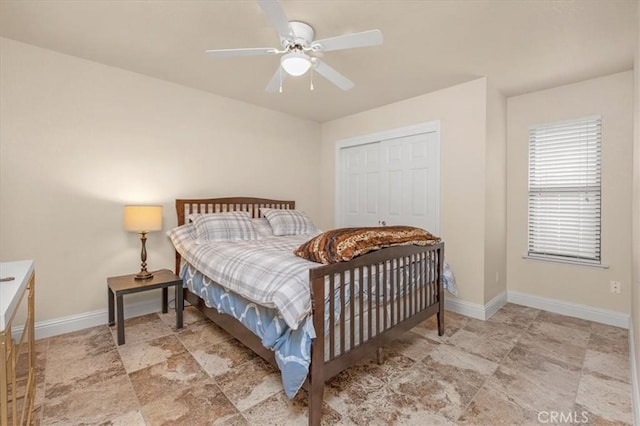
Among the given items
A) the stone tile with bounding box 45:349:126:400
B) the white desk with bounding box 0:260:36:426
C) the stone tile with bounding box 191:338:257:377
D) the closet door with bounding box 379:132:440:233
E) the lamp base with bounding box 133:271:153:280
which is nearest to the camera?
the white desk with bounding box 0:260:36:426

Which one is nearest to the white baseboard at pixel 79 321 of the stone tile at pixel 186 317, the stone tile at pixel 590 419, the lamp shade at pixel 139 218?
the stone tile at pixel 186 317

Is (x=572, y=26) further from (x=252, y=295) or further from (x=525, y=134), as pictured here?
(x=252, y=295)

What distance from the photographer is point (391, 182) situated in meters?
4.03

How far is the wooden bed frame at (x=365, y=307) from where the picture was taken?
5.20 ft

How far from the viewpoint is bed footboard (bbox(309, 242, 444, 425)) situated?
158 cm

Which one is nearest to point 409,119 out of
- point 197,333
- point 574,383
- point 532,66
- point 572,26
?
point 532,66

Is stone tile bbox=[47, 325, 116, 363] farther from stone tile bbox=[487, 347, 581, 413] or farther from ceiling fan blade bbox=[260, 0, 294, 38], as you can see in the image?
stone tile bbox=[487, 347, 581, 413]

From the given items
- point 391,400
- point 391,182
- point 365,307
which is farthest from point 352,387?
point 391,182

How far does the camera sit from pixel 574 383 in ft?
6.57

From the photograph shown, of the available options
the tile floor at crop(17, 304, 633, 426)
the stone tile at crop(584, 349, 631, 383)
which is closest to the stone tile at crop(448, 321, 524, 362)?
the tile floor at crop(17, 304, 633, 426)

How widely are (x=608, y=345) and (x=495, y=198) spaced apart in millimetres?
1626

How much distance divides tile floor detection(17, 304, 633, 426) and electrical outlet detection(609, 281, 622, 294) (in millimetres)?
470

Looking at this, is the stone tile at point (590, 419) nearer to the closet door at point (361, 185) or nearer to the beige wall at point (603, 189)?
the beige wall at point (603, 189)

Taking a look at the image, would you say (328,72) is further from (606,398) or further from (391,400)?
(606,398)
